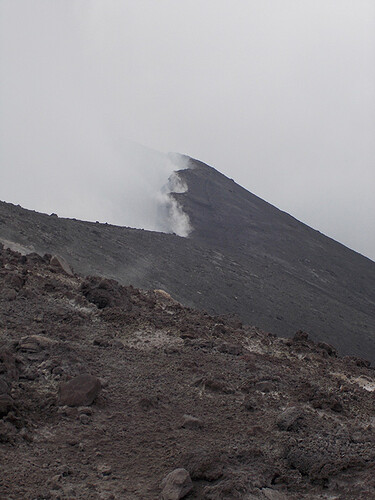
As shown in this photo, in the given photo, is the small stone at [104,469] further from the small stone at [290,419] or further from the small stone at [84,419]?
the small stone at [290,419]

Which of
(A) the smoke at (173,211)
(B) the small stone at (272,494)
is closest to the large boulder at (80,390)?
(B) the small stone at (272,494)

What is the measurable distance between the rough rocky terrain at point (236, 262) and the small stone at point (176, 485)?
15.1 metres

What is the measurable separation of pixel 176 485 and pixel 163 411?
1.84 meters

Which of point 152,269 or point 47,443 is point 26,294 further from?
point 152,269

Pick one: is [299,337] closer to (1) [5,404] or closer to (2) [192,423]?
(2) [192,423]

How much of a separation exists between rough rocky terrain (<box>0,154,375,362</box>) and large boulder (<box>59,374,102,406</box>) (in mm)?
12909

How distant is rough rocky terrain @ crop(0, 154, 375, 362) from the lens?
24.3 meters

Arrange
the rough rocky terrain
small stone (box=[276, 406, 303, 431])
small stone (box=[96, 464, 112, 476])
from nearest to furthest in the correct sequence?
1. small stone (box=[96, 464, 112, 476])
2. small stone (box=[276, 406, 303, 431])
3. the rough rocky terrain

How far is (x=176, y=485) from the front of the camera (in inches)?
194

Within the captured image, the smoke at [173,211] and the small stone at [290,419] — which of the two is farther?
the smoke at [173,211]

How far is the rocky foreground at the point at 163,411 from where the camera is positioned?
5.16 meters

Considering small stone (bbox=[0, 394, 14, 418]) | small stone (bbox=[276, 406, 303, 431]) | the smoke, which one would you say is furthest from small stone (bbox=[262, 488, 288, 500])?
the smoke

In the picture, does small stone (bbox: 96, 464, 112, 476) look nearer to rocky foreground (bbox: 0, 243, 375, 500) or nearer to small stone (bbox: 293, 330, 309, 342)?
rocky foreground (bbox: 0, 243, 375, 500)

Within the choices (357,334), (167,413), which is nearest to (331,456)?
(167,413)
